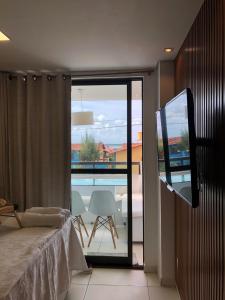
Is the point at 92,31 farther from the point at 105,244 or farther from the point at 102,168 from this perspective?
the point at 105,244

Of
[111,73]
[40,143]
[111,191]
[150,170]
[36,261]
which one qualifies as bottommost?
[36,261]

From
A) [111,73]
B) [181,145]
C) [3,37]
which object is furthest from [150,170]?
[3,37]

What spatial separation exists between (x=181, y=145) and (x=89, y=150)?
2.12 m

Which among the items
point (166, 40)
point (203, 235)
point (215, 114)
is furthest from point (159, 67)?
point (203, 235)

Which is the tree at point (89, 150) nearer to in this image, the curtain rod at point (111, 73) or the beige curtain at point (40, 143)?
the beige curtain at point (40, 143)

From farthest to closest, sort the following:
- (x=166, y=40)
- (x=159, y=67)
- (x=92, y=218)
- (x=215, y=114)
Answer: (x=92, y=218)
(x=159, y=67)
(x=166, y=40)
(x=215, y=114)

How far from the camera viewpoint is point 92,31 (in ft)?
7.83

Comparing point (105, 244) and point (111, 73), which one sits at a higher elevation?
point (111, 73)

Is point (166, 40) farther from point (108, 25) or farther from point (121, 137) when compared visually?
point (121, 137)

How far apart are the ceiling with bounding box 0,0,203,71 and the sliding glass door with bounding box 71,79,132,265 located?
0.50 m

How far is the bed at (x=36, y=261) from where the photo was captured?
1.75m

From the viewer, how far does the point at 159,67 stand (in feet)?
10.6

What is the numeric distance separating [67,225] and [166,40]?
2.01 meters

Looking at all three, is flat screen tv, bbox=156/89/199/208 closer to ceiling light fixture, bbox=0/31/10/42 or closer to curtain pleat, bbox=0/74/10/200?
ceiling light fixture, bbox=0/31/10/42
